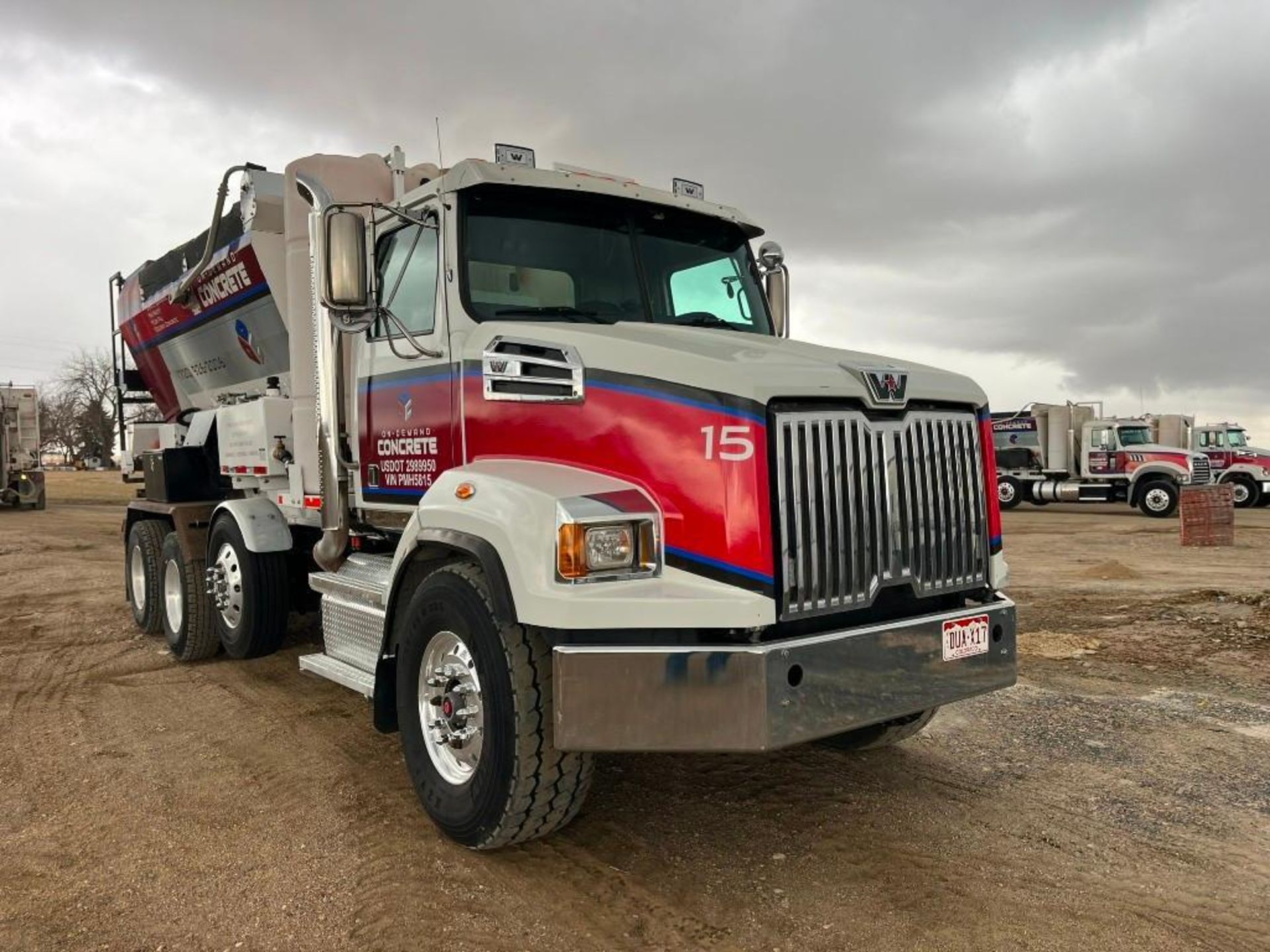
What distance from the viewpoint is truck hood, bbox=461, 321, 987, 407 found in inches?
130

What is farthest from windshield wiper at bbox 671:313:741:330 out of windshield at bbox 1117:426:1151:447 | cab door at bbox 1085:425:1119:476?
windshield at bbox 1117:426:1151:447

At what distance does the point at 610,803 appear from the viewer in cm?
421

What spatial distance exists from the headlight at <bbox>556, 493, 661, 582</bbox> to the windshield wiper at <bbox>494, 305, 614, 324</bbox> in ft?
4.06

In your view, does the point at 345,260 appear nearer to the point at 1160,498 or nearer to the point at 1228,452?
the point at 1160,498

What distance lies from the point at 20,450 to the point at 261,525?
23.3 m

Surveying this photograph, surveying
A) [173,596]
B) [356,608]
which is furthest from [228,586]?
[356,608]

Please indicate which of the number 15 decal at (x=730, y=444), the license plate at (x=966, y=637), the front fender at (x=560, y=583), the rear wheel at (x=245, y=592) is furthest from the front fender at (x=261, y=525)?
the license plate at (x=966, y=637)

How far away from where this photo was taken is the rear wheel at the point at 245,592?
6449 millimetres

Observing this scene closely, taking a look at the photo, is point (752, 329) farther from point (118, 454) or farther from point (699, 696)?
point (118, 454)

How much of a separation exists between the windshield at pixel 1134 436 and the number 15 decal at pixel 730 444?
78.6ft

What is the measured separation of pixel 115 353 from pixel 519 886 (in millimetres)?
8349

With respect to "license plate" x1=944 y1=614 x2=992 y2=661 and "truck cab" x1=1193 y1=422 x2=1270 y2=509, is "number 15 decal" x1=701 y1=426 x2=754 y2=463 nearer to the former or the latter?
"license plate" x1=944 y1=614 x2=992 y2=661

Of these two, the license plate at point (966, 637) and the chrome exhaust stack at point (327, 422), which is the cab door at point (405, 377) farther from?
the license plate at point (966, 637)

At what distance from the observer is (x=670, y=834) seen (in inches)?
153
